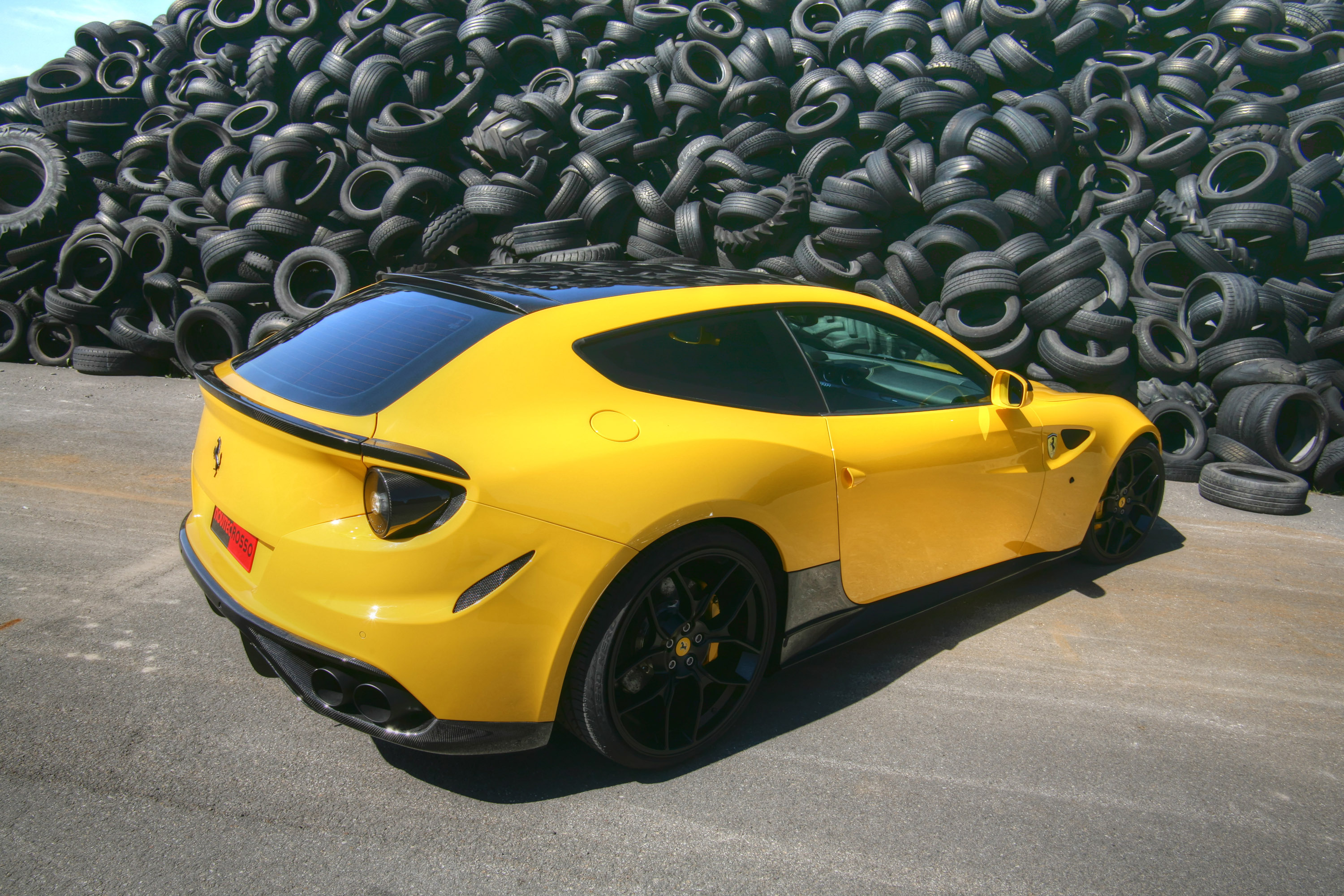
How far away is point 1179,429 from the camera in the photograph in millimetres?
6766

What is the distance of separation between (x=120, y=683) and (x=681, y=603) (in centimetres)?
197

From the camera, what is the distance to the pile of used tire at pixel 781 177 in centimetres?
731

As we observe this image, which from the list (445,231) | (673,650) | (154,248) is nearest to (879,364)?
(673,650)

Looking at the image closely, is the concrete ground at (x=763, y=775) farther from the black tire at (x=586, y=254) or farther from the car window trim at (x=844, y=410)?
the black tire at (x=586, y=254)

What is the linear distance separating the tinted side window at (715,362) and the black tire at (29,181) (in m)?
10.4

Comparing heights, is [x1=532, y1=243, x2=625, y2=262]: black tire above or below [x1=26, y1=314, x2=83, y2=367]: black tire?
above

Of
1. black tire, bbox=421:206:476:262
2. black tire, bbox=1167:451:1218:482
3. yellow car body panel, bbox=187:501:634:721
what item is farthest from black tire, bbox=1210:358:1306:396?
black tire, bbox=421:206:476:262

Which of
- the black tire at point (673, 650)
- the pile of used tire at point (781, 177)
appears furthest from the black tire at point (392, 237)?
the black tire at point (673, 650)

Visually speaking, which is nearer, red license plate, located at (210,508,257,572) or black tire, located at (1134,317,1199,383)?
red license plate, located at (210,508,257,572)

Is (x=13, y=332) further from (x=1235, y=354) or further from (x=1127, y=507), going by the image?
(x=1235, y=354)

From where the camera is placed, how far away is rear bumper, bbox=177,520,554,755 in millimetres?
2117

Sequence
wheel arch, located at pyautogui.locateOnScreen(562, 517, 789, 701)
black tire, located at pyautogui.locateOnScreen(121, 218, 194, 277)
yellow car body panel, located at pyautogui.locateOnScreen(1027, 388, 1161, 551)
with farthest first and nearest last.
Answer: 1. black tire, located at pyautogui.locateOnScreen(121, 218, 194, 277)
2. yellow car body panel, located at pyautogui.locateOnScreen(1027, 388, 1161, 551)
3. wheel arch, located at pyautogui.locateOnScreen(562, 517, 789, 701)

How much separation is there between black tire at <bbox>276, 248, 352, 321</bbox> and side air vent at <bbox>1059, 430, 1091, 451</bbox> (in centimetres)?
697

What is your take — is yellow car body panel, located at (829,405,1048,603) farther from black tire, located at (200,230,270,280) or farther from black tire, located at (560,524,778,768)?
black tire, located at (200,230,270,280)
